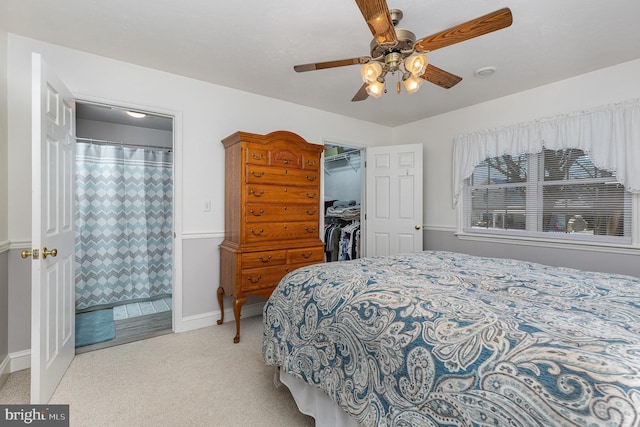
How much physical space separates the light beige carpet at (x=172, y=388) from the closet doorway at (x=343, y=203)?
2.28m

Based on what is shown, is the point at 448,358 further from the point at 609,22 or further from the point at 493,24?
the point at 609,22

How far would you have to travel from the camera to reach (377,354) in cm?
114

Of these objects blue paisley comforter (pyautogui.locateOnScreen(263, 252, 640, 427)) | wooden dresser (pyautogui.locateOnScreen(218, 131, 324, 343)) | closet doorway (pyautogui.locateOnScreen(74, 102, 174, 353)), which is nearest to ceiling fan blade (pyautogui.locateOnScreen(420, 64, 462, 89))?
blue paisley comforter (pyautogui.locateOnScreen(263, 252, 640, 427))

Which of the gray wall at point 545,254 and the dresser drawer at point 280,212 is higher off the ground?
the dresser drawer at point 280,212

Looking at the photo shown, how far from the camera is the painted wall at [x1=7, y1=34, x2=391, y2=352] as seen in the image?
2.21m

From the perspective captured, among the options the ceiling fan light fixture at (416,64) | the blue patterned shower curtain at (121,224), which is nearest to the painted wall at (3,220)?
the blue patterned shower curtain at (121,224)

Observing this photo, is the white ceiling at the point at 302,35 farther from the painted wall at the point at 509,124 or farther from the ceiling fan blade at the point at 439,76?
the ceiling fan blade at the point at 439,76

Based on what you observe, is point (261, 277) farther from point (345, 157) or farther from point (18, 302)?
point (345, 157)

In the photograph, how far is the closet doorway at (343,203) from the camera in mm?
4570

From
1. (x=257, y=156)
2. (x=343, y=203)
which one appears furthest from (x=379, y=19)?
(x=343, y=203)

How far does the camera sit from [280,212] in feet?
9.61

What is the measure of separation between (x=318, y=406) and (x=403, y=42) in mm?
1933

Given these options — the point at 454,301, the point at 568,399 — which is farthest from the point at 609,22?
the point at 568,399

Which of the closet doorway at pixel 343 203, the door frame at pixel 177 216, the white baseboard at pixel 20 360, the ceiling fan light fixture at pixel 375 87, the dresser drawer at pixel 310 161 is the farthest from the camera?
the closet doorway at pixel 343 203
